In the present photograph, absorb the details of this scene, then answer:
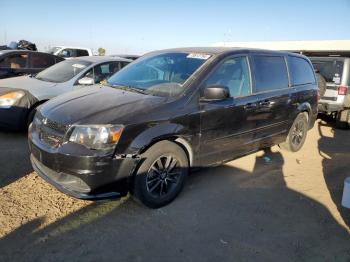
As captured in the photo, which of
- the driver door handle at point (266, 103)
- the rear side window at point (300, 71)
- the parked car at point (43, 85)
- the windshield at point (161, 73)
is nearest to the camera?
the windshield at point (161, 73)

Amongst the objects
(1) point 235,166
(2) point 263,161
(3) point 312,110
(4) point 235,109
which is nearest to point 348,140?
(3) point 312,110

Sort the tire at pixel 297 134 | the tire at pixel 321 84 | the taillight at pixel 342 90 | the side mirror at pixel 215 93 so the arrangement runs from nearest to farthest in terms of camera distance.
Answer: the side mirror at pixel 215 93 → the tire at pixel 297 134 → the tire at pixel 321 84 → the taillight at pixel 342 90

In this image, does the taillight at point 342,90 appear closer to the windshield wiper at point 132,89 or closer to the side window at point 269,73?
the side window at point 269,73

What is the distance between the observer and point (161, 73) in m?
4.54

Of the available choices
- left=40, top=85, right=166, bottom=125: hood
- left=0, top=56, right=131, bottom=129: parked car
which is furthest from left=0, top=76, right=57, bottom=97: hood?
left=40, top=85, right=166, bottom=125: hood

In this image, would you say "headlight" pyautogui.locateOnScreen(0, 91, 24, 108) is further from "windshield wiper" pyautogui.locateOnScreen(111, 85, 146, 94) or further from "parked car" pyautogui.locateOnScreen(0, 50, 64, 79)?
"parked car" pyautogui.locateOnScreen(0, 50, 64, 79)

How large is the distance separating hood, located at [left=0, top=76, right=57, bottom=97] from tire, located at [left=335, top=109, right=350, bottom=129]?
6811 millimetres

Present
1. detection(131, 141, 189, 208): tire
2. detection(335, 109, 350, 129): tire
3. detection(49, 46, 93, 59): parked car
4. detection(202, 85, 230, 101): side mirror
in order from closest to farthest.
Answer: detection(131, 141, 189, 208): tire
detection(202, 85, 230, 101): side mirror
detection(335, 109, 350, 129): tire
detection(49, 46, 93, 59): parked car

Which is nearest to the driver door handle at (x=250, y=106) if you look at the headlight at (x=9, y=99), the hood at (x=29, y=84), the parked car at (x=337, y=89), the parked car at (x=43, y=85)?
the parked car at (x=43, y=85)

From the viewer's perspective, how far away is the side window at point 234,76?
437 centimetres

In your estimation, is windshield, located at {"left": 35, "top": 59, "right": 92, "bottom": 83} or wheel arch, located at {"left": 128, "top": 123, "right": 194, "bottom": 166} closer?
wheel arch, located at {"left": 128, "top": 123, "right": 194, "bottom": 166}

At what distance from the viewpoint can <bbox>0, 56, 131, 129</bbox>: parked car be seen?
19.9 feet

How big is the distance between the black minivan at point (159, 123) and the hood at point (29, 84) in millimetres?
2132

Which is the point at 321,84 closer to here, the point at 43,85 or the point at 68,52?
the point at 43,85
